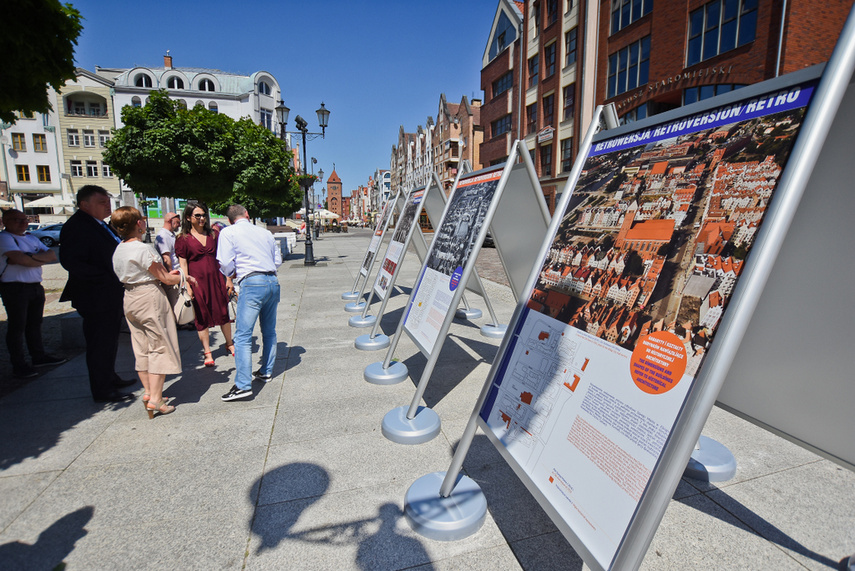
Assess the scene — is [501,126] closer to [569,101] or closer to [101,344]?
[569,101]

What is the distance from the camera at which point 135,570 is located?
6.77 feet

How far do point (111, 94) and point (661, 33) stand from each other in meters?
48.4

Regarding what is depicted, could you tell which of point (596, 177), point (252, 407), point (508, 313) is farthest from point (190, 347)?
point (596, 177)

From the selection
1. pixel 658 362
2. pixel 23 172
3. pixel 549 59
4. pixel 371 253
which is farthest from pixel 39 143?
pixel 658 362

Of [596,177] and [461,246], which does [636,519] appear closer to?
[596,177]

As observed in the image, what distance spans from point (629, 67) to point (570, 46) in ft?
15.9

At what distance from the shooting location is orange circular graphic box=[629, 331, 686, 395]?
1.31 meters

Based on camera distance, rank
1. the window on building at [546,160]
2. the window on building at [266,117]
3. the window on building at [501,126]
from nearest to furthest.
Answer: the window on building at [546,160]
the window on building at [501,126]
the window on building at [266,117]

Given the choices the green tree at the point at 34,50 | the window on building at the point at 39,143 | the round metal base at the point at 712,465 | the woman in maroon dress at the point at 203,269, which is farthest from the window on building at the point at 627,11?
the window on building at the point at 39,143

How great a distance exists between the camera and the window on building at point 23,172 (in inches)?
1487

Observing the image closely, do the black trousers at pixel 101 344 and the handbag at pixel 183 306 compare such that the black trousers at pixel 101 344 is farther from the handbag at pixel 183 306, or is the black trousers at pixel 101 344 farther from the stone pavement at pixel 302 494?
the handbag at pixel 183 306

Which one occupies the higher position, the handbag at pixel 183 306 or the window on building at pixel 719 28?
the window on building at pixel 719 28

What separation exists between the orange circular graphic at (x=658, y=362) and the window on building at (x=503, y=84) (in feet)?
103

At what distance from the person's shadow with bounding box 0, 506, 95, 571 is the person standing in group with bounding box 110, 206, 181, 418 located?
1.32 metres
